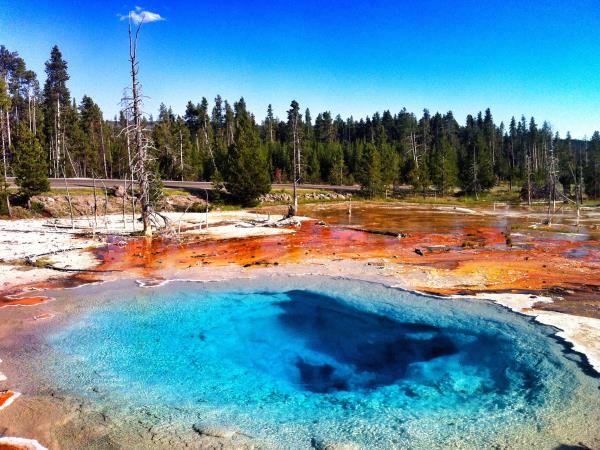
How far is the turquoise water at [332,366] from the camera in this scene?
7.04 meters

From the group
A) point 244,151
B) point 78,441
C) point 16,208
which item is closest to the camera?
point 78,441

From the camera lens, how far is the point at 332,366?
9773mm

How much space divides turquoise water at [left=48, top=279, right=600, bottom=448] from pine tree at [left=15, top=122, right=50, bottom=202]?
23028 millimetres

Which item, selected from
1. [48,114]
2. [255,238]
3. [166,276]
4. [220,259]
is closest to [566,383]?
[166,276]

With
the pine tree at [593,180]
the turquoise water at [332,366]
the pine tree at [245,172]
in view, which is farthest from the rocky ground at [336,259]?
the pine tree at [593,180]

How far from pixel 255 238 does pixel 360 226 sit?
936cm

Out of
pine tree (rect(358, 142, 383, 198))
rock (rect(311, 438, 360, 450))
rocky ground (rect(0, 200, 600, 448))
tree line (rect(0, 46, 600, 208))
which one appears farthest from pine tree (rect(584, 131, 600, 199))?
rock (rect(311, 438, 360, 450))

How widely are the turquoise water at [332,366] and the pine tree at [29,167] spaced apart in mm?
23028

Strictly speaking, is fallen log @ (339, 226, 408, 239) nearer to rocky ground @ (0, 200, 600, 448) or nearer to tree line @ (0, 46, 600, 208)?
rocky ground @ (0, 200, 600, 448)

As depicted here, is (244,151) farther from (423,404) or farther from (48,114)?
(423,404)

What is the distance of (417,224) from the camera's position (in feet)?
112

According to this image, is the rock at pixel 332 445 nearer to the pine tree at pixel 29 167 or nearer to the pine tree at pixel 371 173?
the pine tree at pixel 29 167

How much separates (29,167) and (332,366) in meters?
30.5

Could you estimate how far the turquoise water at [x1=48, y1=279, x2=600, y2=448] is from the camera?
23.1 feet
